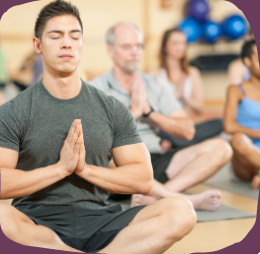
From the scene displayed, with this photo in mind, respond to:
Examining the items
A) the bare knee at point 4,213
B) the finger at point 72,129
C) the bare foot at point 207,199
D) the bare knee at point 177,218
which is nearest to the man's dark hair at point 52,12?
the finger at point 72,129

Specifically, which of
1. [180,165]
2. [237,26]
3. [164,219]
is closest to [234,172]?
[180,165]

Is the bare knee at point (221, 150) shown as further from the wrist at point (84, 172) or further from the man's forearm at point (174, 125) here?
the wrist at point (84, 172)

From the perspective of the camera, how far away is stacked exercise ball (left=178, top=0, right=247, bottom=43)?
20.3ft

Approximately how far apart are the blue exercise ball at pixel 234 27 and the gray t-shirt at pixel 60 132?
5264 mm

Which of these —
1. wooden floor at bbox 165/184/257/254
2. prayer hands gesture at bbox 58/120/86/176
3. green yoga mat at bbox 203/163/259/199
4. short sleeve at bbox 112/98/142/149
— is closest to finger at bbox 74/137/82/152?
prayer hands gesture at bbox 58/120/86/176

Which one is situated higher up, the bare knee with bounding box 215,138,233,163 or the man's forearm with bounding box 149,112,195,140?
the man's forearm with bounding box 149,112,195,140

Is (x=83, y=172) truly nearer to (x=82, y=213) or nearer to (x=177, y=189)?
(x=82, y=213)

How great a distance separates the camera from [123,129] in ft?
4.44

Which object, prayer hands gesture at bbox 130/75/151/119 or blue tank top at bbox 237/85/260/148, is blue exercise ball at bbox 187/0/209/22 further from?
prayer hands gesture at bbox 130/75/151/119

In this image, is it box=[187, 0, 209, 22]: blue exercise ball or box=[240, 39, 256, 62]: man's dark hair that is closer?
box=[240, 39, 256, 62]: man's dark hair

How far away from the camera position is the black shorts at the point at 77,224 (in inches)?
51.6

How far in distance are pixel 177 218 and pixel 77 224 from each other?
12.4 inches

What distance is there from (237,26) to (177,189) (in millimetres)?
4676

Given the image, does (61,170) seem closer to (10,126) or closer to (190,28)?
(10,126)
